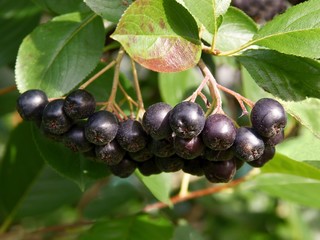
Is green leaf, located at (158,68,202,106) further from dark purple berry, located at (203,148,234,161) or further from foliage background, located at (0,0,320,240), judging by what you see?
dark purple berry, located at (203,148,234,161)

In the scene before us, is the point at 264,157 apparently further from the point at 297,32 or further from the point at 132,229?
the point at 132,229

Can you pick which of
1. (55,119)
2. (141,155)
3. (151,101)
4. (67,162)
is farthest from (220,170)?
(151,101)

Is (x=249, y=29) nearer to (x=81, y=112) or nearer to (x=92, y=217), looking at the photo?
(x=81, y=112)

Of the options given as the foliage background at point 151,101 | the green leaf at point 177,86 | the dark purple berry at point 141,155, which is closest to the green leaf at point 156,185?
the foliage background at point 151,101

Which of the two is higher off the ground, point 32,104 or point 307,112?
point 32,104

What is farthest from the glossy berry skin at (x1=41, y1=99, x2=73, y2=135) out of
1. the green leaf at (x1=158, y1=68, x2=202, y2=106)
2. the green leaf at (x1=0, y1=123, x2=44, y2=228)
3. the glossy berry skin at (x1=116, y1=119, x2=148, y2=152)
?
the green leaf at (x1=0, y1=123, x2=44, y2=228)

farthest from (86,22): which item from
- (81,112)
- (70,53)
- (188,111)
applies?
(188,111)

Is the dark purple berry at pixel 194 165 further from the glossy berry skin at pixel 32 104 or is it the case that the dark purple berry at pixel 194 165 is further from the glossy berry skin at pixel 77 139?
the glossy berry skin at pixel 32 104
